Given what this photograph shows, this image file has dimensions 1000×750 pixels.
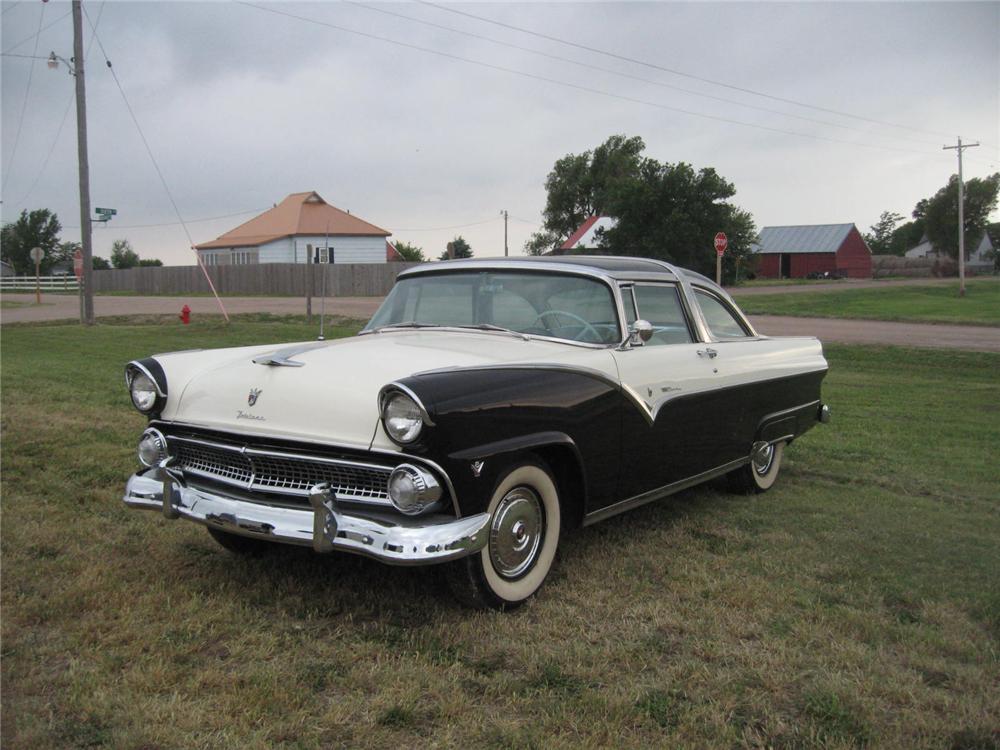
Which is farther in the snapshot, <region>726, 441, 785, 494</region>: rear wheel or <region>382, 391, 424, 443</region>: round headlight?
<region>726, 441, 785, 494</region>: rear wheel

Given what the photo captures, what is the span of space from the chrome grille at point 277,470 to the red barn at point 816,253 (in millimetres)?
69011

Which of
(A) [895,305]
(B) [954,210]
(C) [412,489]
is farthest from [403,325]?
(B) [954,210]

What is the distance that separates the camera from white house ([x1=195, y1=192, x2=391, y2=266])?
55.0 metres

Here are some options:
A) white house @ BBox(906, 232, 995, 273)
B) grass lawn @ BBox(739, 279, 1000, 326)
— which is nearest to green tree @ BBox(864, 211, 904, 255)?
white house @ BBox(906, 232, 995, 273)

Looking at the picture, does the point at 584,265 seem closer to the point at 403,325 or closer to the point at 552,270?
the point at 552,270

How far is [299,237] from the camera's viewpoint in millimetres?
54406

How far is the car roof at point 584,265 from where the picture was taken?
4.62 metres

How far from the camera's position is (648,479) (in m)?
4.45

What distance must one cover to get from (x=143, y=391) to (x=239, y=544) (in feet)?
2.91

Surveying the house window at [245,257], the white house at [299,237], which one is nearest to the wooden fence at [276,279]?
the white house at [299,237]

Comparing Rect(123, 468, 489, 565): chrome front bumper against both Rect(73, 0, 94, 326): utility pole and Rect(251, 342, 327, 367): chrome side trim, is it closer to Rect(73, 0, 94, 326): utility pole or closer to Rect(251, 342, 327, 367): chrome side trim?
Rect(251, 342, 327, 367): chrome side trim

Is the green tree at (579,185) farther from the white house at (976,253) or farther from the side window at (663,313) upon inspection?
the side window at (663,313)

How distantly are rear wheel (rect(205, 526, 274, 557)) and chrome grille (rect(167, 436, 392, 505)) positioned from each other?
50 centimetres

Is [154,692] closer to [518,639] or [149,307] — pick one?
[518,639]
